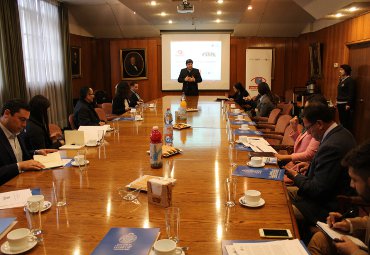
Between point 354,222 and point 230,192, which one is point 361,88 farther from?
point 230,192

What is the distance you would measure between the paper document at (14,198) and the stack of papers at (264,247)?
3.56 feet

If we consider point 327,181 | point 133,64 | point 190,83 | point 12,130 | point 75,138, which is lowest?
point 327,181

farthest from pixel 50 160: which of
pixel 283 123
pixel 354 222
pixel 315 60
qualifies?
pixel 315 60

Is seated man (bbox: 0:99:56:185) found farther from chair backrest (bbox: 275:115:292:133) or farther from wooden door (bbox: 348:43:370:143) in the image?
wooden door (bbox: 348:43:370:143)

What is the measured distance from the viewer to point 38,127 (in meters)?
3.40

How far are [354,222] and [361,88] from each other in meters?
5.79

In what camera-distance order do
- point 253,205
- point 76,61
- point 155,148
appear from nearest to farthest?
point 253,205 → point 155,148 → point 76,61

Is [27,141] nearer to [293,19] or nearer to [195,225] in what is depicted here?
[195,225]

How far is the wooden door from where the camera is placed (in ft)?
21.5

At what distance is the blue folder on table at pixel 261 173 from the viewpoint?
212 centimetres

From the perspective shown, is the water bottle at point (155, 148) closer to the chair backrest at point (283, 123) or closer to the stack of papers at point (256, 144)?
the stack of papers at point (256, 144)

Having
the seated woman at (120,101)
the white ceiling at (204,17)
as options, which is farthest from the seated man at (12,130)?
the white ceiling at (204,17)

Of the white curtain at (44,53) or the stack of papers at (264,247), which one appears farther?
the white curtain at (44,53)

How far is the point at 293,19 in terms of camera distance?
970 centimetres
